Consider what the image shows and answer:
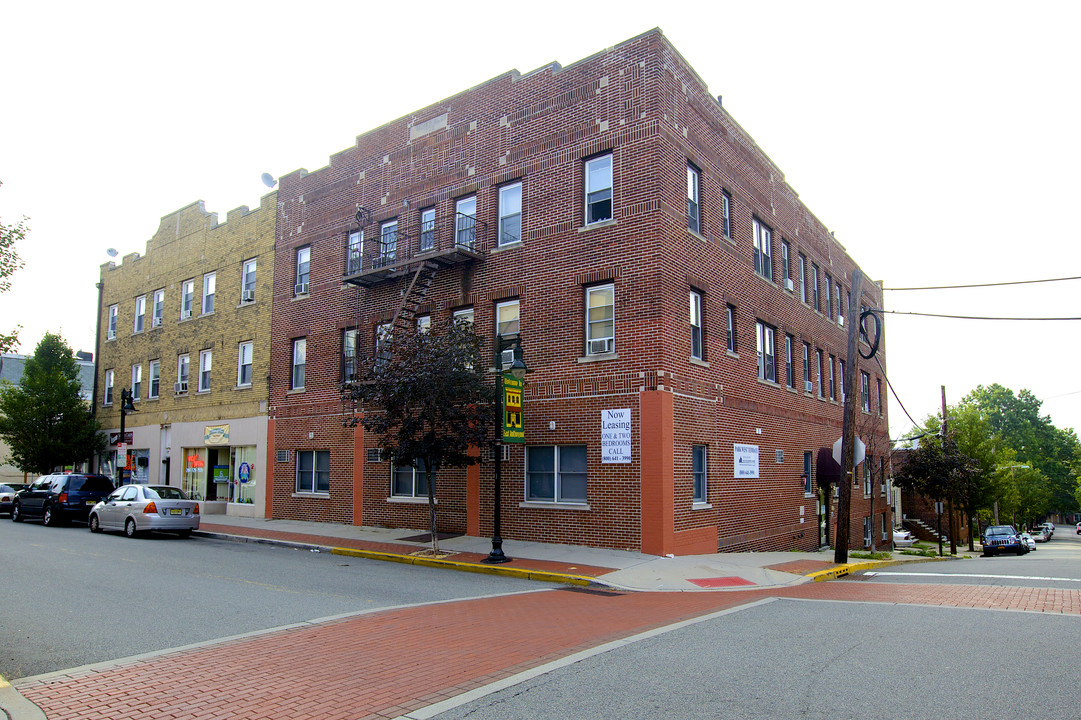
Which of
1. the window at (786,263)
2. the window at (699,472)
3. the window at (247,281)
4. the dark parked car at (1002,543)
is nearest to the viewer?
the window at (699,472)

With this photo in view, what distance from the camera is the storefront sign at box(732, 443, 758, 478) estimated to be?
19.6 metres

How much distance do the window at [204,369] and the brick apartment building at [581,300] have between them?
196 inches

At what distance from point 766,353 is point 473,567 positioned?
11938 millimetres

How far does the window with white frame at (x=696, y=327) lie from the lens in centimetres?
Result: 1845

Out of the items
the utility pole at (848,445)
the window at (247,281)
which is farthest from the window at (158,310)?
the utility pole at (848,445)

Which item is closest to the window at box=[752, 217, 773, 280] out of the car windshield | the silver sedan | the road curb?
the silver sedan

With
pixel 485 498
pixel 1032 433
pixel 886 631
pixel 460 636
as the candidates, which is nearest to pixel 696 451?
pixel 485 498

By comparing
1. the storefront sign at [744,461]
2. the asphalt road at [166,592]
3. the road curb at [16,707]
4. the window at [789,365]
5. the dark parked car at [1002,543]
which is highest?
the window at [789,365]

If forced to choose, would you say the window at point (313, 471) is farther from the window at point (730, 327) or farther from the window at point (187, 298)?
the window at point (730, 327)

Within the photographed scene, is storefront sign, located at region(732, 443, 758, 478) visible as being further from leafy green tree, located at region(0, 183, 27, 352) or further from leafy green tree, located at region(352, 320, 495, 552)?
leafy green tree, located at region(0, 183, 27, 352)

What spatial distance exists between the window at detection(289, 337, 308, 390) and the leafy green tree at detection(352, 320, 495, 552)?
8.13m

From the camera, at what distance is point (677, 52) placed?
18328mm

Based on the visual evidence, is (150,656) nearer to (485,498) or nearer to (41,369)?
(485,498)

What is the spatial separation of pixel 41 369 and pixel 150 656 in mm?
31844
